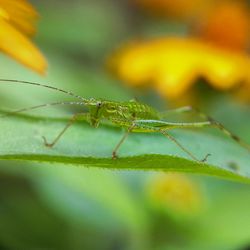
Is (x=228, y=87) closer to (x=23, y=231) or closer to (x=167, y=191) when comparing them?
(x=167, y=191)

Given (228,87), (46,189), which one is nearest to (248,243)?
(46,189)

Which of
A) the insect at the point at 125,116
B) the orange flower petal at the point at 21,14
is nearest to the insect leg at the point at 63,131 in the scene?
the insect at the point at 125,116

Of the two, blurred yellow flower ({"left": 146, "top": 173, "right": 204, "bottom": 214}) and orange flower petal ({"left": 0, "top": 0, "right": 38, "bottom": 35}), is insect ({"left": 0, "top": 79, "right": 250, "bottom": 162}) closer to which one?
orange flower petal ({"left": 0, "top": 0, "right": 38, "bottom": 35})

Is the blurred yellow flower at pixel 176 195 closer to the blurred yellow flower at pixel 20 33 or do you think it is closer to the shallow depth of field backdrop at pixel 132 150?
the shallow depth of field backdrop at pixel 132 150

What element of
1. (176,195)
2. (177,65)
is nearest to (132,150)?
(176,195)

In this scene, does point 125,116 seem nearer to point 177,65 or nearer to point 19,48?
point 19,48

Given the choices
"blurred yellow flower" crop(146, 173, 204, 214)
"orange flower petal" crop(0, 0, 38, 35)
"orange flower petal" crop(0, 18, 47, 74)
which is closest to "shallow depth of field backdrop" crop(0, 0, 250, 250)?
"blurred yellow flower" crop(146, 173, 204, 214)
